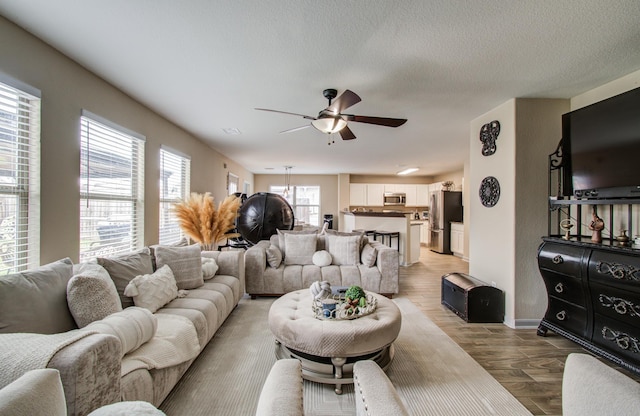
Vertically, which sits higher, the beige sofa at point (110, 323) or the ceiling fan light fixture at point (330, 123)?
the ceiling fan light fixture at point (330, 123)

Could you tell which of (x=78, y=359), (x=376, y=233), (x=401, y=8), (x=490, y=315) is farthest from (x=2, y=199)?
(x=376, y=233)

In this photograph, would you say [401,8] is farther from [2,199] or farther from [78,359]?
[2,199]

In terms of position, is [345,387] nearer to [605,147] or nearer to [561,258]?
[561,258]

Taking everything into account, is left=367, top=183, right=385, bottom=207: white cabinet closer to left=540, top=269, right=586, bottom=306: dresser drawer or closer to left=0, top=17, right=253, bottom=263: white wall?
left=540, top=269, right=586, bottom=306: dresser drawer

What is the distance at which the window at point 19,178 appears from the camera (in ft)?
5.55

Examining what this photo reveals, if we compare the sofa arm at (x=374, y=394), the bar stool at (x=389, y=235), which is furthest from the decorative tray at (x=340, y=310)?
the bar stool at (x=389, y=235)

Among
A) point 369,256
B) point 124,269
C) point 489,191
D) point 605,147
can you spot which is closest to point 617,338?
point 605,147

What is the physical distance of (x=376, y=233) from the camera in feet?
18.3

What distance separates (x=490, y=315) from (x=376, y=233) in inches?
113

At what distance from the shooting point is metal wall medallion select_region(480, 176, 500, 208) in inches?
119

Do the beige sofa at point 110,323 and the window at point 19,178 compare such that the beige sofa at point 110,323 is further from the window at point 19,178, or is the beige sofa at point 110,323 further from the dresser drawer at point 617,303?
the dresser drawer at point 617,303

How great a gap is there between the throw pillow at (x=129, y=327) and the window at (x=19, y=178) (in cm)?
95

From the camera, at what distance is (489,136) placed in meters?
3.10

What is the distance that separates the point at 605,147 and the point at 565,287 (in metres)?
1.23
